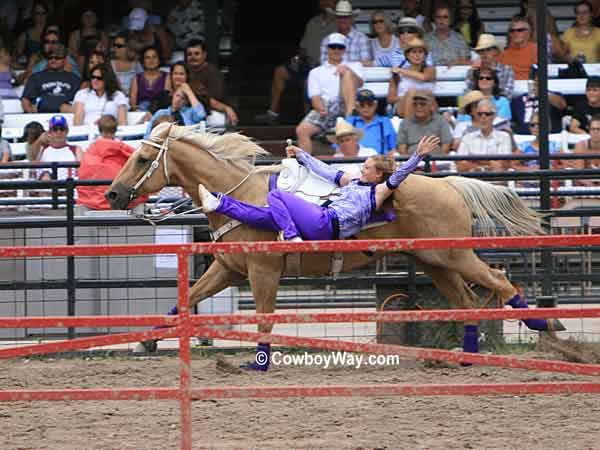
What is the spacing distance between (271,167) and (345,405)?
212 cm

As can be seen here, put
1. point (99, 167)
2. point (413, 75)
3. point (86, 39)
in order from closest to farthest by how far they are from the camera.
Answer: point (99, 167), point (413, 75), point (86, 39)

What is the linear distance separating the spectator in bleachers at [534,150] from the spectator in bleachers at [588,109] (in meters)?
0.44

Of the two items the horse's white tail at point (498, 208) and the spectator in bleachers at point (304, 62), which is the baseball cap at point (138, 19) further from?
the horse's white tail at point (498, 208)

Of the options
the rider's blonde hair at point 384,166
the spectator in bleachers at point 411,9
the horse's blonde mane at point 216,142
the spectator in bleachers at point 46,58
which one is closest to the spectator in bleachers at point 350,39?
the spectator in bleachers at point 411,9

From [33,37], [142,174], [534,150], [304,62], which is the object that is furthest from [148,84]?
[142,174]

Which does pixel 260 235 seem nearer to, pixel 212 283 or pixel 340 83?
pixel 212 283

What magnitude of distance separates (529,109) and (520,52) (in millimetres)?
1164

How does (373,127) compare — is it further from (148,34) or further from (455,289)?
→ (148,34)

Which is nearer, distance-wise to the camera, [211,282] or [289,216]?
[289,216]

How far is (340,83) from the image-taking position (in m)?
12.7

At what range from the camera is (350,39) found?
45.1 feet

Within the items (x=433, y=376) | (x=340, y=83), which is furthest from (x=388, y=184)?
(x=340, y=83)

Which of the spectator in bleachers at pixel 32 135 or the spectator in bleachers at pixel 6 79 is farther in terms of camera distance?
the spectator in bleachers at pixel 6 79

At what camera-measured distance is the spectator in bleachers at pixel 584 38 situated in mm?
14211
